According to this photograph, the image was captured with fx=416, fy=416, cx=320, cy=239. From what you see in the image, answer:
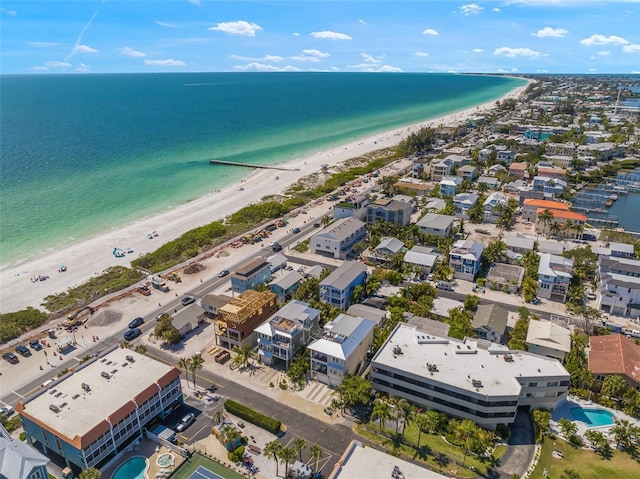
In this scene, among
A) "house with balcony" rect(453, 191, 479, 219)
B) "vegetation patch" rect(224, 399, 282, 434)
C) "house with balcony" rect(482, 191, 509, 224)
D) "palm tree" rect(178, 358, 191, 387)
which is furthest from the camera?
"house with balcony" rect(453, 191, 479, 219)

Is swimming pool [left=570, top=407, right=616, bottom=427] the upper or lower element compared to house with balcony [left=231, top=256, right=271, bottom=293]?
lower

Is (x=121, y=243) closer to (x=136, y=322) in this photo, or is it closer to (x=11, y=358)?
(x=136, y=322)

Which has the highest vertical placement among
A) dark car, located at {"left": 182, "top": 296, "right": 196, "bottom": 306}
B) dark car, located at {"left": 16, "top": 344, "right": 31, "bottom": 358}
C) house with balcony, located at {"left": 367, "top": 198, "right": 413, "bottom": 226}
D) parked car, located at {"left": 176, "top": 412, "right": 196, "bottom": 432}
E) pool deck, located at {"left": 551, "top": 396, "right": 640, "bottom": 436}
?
house with balcony, located at {"left": 367, "top": 198, "right": 413, "bottom": 226}

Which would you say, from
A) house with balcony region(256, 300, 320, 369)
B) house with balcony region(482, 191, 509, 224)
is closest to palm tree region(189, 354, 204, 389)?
house with balcony region(256, 300, 320, 369)

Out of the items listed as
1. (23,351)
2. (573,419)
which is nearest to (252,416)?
(573,419)

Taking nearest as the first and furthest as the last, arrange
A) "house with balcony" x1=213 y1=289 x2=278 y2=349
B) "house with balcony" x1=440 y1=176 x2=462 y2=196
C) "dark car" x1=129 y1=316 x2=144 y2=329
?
"house with balcony" x1=213 y1=289 x2=278 y2=349, "dark car" x1=129 y1=316 x2=144 y2=329, "house with balcony" x1=440 y1=176 x2=462 y2=196

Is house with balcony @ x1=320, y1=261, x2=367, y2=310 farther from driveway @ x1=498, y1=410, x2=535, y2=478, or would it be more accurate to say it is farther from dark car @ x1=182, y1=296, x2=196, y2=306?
driveway @ x1=498, y1=410, x2=535, y2=478
